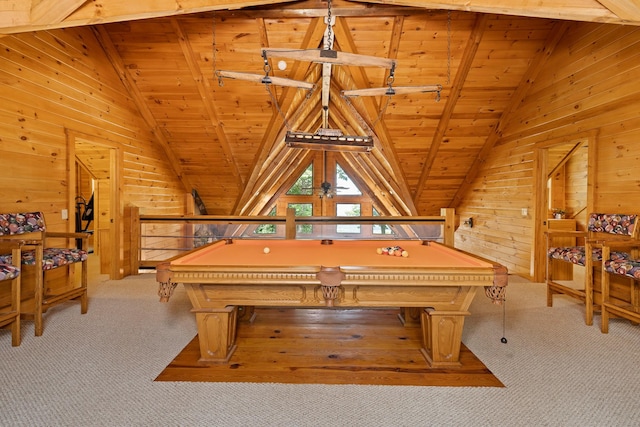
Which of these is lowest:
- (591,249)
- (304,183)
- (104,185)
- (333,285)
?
(333,285)

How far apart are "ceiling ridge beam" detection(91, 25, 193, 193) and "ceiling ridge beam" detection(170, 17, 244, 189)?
0.97 m

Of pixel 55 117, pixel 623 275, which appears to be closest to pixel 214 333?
pixel 55 117

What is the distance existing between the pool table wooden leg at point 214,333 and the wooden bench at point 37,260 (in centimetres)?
166

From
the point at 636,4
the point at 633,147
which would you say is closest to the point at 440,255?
the point at 636,4

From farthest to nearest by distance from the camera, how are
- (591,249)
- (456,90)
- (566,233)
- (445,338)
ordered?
(456,90) → (566,233) → (591,249) → (445,338)

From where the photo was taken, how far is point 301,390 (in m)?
2.01

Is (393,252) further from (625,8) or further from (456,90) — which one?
(456,90)

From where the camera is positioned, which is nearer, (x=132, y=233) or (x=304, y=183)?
(x=132, y=233)

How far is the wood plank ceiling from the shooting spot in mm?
2541

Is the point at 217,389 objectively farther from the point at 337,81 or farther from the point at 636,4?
the point at 337,81

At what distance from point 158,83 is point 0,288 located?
321cm

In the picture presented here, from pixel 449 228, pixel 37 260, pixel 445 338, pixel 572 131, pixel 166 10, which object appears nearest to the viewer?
pixel 445 338

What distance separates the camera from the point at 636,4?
2234 mm

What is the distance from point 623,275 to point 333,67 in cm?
438
